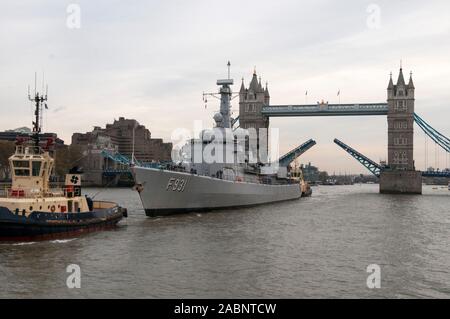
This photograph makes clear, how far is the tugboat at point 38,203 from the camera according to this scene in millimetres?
21078

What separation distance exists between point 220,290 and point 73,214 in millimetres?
12021

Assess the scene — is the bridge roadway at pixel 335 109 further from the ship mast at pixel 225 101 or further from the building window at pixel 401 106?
the ship mast at pixel 225 101

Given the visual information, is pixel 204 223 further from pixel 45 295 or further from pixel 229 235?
pixel 45 295

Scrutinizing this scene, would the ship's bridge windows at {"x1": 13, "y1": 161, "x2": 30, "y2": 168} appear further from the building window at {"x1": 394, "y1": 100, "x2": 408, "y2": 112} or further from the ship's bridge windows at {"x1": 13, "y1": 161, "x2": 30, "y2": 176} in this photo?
the building window at {"x1": 394, "y1": 100, "x2": 408, "y2": 112}

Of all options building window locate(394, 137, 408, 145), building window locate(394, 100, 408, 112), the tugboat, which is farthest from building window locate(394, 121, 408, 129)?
the tugboat

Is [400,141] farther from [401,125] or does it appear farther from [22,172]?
Answer: [22,172]

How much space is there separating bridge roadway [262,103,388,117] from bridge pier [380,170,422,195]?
46.6 ft

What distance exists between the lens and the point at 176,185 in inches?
1293

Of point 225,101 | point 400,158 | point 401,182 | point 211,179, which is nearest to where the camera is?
point 211,179

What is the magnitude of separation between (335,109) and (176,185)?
6973 centimetres

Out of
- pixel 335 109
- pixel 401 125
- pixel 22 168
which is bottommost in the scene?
pixel 22 168

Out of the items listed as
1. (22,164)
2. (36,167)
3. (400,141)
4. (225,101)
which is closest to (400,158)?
(400,141)

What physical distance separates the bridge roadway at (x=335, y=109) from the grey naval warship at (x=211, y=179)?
145 ft
